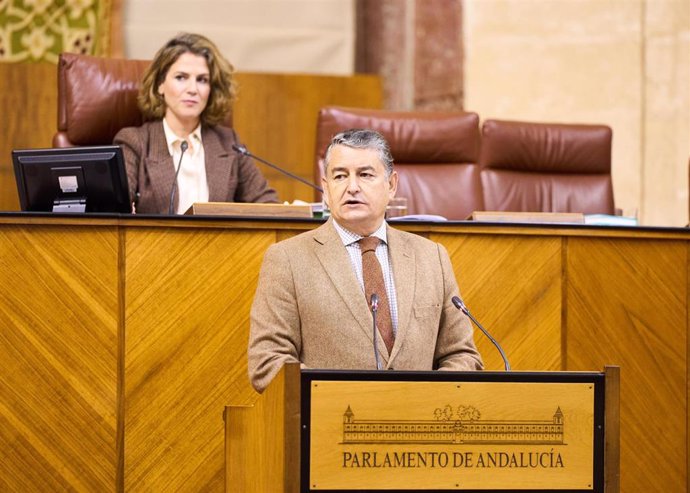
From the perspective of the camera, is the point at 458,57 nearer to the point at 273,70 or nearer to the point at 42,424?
the point at 273,70

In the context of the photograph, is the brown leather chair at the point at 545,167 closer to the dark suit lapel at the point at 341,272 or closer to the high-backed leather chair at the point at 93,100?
the high-backed leather chair at the point at 93,100

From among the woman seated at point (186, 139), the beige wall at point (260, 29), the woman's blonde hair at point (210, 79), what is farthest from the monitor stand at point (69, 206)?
the beige wall at point (260, 29)

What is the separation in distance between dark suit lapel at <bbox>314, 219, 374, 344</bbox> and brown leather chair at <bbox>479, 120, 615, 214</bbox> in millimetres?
2009

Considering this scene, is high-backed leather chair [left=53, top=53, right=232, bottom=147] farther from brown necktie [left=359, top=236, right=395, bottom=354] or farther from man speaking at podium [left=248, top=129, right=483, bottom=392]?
brown necktie [left=359, top=236, right=395, bottom=354]

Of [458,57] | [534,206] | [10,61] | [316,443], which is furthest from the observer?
[458,57]

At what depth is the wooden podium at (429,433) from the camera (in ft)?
6.97

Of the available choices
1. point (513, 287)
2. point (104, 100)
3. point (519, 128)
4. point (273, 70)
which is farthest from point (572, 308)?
point (273, 70)

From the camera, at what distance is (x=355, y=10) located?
6.53 meters

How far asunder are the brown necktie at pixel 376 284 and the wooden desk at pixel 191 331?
23.0 inches

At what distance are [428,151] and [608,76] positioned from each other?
1.72 meters

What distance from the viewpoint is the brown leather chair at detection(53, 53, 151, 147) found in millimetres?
4152

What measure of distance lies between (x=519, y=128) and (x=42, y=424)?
2476mm

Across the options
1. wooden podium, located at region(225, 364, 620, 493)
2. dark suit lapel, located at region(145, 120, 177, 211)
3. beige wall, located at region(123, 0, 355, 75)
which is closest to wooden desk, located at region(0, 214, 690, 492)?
dark suit lapel, located at region(145, 120, 177, 211)

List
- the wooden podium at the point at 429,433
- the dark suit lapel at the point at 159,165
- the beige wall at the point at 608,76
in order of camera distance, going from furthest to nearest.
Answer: the beige wall at the point at 608,76, the dark suit lapel at the point at 159,165, the wooden podium at the point at 429,433
